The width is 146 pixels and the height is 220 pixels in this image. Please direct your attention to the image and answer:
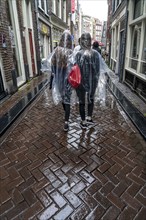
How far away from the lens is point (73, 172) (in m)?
2.08

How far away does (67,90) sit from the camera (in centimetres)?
294

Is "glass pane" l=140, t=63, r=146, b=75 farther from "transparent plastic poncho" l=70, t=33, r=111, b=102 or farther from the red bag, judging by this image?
the red bag

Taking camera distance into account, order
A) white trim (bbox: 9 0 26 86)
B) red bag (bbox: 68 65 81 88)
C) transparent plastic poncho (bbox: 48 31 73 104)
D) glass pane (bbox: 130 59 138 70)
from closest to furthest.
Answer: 1. red bag (bbox: 68 65 81 88)
2. transparent plastic poncho (bbox: 48 31 73 104)
3. glass pane (bbox: 130 59 138 70)
4. white trim (bbox: 9 0 26 86)

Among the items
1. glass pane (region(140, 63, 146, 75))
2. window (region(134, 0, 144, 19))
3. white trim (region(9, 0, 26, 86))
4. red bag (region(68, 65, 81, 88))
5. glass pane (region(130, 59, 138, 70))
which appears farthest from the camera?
white trim (region(9, 0, 26, 86))

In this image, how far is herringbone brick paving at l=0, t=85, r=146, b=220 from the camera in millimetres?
1593

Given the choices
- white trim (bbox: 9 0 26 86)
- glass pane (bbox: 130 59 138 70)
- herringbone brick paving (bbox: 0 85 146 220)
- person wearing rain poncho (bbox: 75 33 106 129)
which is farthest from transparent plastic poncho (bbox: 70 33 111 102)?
white trim (bbox: 9 0 26 86)

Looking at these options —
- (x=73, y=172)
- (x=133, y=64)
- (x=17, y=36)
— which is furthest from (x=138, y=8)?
(x=73, y=172)

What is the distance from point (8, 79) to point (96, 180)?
14.0ft

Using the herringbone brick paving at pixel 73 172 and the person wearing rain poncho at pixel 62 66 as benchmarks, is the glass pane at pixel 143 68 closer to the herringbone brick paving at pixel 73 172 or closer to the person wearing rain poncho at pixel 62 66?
the herringbone brick paving at pixel 73 172

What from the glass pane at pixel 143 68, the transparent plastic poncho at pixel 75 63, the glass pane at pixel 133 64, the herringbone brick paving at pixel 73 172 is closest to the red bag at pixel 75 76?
the transparent plastic poncho at pixel 75 63

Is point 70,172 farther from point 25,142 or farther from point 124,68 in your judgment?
point 124,68

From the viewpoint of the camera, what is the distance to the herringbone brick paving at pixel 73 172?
1.59 m

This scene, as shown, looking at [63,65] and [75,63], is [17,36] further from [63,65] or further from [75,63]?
[75,63]

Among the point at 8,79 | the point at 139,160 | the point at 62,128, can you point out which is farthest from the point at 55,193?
the point at 8,79
